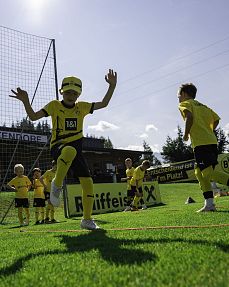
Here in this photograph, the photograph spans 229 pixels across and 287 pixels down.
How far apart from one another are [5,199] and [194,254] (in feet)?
65.0

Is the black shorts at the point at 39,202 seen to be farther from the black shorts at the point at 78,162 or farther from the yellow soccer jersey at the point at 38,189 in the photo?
the black shorts at the point at 78,162

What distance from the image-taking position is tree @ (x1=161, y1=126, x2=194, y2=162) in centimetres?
7388

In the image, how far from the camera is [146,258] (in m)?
2.63

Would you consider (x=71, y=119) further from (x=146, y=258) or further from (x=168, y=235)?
(x=146, y=258)

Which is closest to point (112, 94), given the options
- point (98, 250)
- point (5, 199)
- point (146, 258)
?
point (98, 250)

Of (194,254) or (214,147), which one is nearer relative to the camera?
(194,254)

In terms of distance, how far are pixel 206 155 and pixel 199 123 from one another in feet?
1.91

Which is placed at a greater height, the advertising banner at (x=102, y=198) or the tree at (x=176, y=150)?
the tree at (x=176, y=150)

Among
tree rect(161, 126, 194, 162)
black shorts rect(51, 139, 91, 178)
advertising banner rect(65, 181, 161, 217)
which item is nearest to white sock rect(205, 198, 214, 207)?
black shorts rect(51, 139, 91, 178)

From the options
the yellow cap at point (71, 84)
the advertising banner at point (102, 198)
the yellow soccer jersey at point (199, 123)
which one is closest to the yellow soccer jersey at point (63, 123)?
the yellow cap at point (71, 84)

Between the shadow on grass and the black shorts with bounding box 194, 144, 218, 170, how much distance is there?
2.87m

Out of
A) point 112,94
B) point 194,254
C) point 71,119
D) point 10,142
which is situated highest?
point 10,142

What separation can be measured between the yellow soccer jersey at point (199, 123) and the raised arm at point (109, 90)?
1381mm

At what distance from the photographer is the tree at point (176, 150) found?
242ft
